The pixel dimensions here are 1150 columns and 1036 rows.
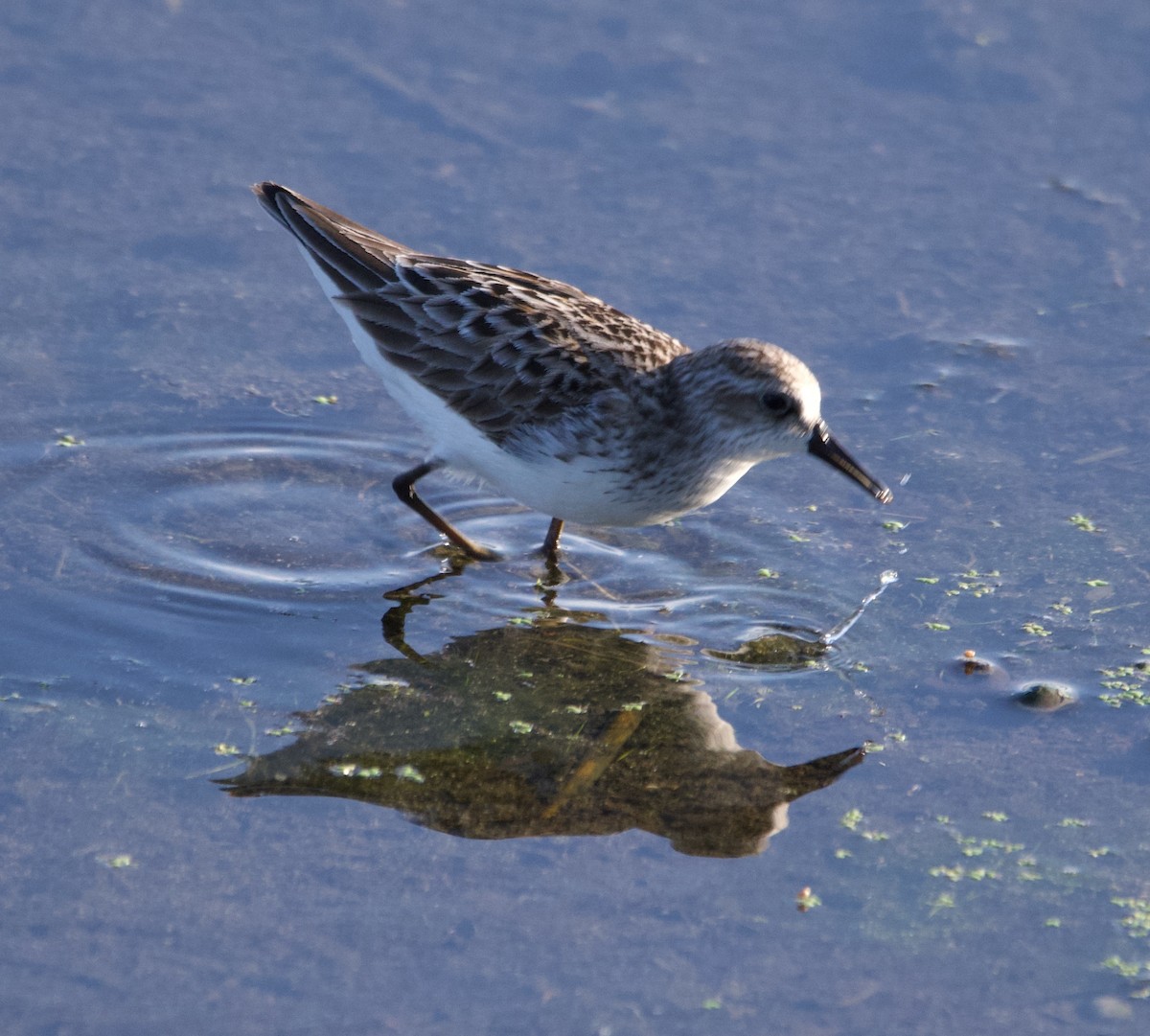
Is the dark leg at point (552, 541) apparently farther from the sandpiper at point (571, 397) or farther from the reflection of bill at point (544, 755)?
the reflection of bill at point (544, 755)

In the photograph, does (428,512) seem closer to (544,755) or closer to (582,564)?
(582,564)

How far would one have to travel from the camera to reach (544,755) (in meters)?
6.41

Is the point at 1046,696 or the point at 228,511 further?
the point at 228,511

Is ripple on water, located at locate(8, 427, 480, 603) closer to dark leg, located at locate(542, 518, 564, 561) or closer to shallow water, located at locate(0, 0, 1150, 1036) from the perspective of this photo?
shallow water, located at locate(0, 0, 1150, 1036)

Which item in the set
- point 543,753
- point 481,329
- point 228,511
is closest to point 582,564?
point 481,329

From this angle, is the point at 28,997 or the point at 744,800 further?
the point at 744,800

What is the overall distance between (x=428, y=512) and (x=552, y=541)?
60 centimetres

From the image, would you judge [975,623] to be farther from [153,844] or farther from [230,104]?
[230,104]

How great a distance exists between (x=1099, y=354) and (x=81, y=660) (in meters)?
5.78

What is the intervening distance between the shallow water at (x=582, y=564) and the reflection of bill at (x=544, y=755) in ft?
0.07

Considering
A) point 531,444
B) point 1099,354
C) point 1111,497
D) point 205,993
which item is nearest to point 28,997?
point 205,993

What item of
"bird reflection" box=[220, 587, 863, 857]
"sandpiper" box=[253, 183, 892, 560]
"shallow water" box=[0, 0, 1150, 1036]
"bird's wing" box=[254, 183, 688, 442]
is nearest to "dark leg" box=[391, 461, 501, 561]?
"sandpiper" box=[253, 183, 892, 560]

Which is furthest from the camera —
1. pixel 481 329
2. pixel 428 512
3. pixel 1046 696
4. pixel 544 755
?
pixel 428 512

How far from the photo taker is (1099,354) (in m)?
9.30
